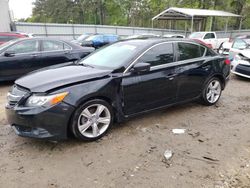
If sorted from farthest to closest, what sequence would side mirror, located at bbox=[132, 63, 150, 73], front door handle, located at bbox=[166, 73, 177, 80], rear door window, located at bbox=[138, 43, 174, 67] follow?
front door handle, located at bbox=[166, 73, 177, 80], rear door window, located at bbox=[138, 43, 174, 67], side mirror, located at bbox=[132, 63, 150, 73]

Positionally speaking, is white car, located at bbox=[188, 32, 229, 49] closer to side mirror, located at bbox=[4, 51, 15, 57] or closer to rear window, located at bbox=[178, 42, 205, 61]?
rear window, located at bbox=[178, 42, 205, 61]

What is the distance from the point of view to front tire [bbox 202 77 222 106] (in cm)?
509

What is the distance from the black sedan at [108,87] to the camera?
321 cm

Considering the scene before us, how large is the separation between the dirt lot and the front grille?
69cm

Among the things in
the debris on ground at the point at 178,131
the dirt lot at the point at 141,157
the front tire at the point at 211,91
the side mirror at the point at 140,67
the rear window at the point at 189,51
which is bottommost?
A: the debris on ground at the point at 178,131

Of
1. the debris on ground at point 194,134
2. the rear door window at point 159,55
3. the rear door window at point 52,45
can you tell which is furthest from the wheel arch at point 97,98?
the rear door window at point 52,45

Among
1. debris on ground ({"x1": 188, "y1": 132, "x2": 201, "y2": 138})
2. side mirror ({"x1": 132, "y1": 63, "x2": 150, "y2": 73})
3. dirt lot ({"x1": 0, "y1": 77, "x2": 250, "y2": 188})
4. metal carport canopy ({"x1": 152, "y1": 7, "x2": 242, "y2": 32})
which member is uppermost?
metal carport canopy ({"x1": 152, "y1": 7, "x2": 242, "y2": 32})

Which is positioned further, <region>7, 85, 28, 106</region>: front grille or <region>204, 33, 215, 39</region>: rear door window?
<region>204, 33, 215, 39</region>: rear door window

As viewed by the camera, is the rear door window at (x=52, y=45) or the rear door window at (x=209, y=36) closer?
the rear door window at (x=52, y=45)

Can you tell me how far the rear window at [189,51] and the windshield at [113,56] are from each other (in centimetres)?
92

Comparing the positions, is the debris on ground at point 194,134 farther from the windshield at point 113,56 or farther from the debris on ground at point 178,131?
the windshield at point 113,56

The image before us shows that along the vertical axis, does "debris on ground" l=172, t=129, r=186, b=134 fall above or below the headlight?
below

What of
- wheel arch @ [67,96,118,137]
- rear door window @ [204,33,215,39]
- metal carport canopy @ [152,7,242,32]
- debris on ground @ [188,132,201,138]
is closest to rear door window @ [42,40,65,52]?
wheel arch @ [67,96,118,137]

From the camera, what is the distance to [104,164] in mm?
3088
